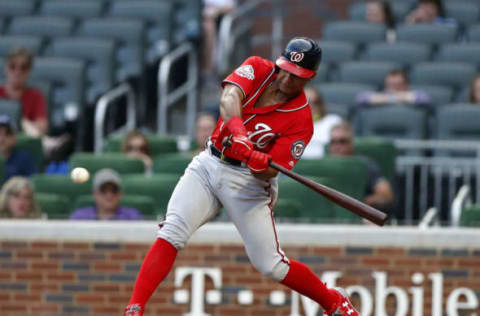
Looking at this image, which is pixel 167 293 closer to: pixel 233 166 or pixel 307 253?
pixel 307 253

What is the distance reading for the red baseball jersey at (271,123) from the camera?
217 inches

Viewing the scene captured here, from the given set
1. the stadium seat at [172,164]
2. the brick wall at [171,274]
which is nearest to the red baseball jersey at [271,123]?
the brick wall at [171,274]

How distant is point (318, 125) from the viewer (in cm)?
903

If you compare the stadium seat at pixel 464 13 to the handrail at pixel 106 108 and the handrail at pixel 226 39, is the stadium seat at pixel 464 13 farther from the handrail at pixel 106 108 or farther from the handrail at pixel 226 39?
the handrail at pixel 106 108

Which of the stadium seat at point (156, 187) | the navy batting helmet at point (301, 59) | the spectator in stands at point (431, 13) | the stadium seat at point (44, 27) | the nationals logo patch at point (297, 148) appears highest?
the spectator in stands at point (431, 13)

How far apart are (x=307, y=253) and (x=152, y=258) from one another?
197 centimetres

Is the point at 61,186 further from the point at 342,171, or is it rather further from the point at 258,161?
the point at 258,161

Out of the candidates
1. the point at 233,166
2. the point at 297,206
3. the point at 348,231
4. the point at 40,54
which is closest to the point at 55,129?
the point at 40,54

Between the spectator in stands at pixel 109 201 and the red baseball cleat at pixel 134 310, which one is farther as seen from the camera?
the spectator in stands at pixel 109 201

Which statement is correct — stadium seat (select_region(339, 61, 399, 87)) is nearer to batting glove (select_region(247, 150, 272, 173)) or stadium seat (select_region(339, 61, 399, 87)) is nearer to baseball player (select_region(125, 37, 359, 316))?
baseball player (select_region(125, 37, 359, 316))

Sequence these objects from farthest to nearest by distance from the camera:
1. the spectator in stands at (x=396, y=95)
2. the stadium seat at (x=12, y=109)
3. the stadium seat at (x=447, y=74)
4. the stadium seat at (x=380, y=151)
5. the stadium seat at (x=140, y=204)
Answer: the stadium seat at (x=447, y=74) < the spectator in stands at (x=396, y=95) < the stadium seat at (x=12, y=109) < the stadium seat at (x=380, y=151) < the stadium seat at (x=140, y=204)

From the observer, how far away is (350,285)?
7133 millimetres

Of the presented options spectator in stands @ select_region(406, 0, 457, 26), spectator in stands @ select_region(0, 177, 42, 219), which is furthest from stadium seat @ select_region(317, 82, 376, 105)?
spectator in stands @ select_region(0, 177, 42, 219)

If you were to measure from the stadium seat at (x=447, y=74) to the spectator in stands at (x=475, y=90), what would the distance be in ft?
2.81
